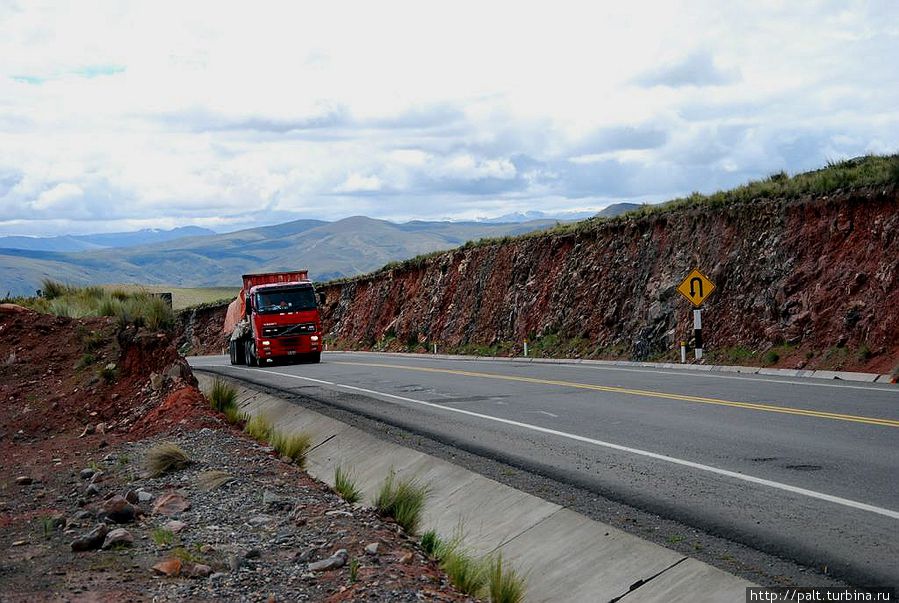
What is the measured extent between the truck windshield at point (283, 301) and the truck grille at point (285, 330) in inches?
23.9

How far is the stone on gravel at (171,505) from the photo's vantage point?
9.92m

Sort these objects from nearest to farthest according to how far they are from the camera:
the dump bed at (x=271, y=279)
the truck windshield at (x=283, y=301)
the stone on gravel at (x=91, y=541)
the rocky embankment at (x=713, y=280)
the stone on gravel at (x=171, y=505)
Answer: the stone on gravel at (x=91, y=541)
the stone on gravel at (x=171, y=505)
the rocky embankment at (x=713, y=280)
the truck windshield at (x=283, y=301)
the dump bed at (x=271, y=279)

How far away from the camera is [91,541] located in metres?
8.45

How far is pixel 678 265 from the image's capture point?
1177 inches

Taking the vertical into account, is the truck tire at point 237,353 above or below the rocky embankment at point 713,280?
below

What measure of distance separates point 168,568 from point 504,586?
265 cm

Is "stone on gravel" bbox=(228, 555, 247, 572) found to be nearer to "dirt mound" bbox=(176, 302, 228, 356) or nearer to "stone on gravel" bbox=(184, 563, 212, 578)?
"stone on gravel" bbox=(184, 563, 212, 578)

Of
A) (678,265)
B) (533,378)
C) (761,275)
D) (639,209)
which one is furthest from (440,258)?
(533,378)

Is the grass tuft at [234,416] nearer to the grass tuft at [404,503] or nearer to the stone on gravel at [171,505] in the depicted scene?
the stone on gravel at [171,505]

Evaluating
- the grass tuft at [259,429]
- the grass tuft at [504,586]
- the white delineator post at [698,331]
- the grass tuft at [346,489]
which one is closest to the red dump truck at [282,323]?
the white delineator post at [698,331]

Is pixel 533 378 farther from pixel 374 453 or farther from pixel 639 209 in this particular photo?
pixel 639 209

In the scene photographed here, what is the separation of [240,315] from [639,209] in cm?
1539

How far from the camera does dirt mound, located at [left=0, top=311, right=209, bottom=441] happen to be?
654 inches

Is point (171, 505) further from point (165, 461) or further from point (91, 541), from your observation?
point (165, 461)
